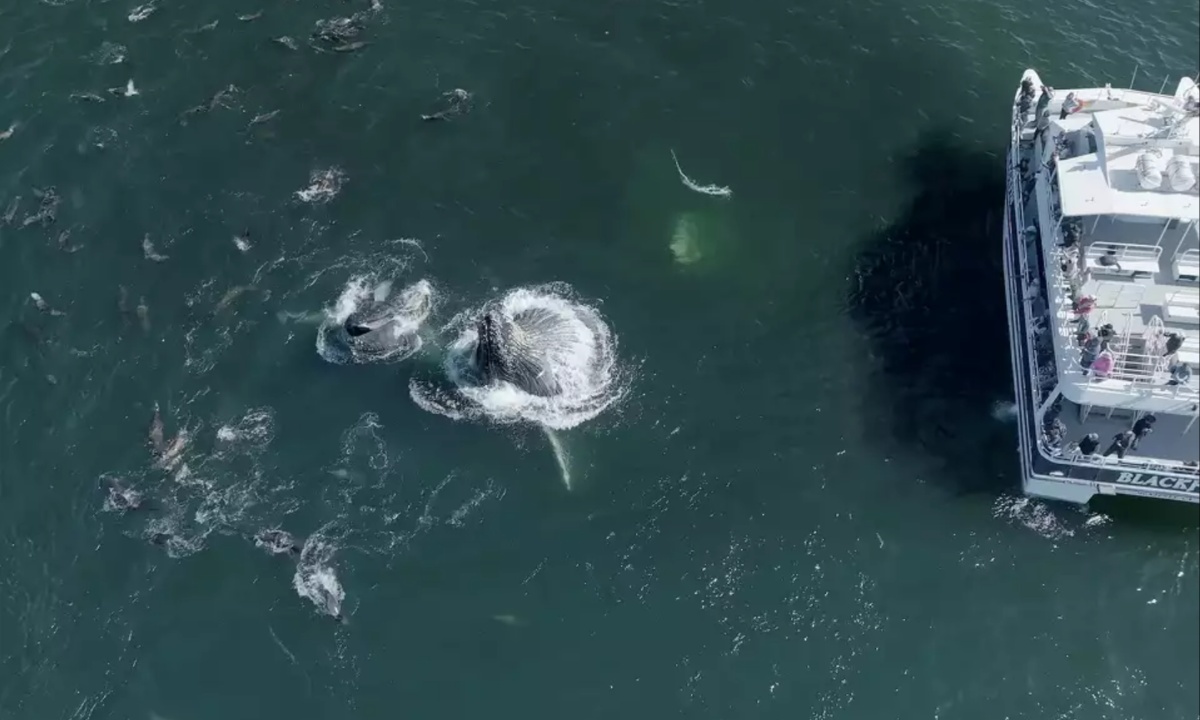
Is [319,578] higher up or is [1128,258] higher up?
[1128,258]

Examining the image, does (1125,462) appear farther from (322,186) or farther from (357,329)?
(322,186)

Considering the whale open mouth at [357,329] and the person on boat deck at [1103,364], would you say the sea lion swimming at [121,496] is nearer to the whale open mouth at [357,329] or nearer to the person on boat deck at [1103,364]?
the whale open mouth at [357,329]

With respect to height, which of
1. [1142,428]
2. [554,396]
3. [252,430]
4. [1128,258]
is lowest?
[252,430]

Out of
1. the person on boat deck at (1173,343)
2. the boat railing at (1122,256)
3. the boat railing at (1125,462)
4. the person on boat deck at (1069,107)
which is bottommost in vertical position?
the boat railing at (1125,462)

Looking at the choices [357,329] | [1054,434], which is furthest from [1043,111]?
[357,329]

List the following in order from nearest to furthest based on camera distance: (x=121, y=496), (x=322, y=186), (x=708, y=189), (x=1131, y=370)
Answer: (x=1131, y=370)
(x=121, y=496)
(x=708, y=189)
(x=322, y=186)

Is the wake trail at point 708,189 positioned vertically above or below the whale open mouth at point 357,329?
above

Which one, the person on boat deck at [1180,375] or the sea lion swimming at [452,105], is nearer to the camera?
the person on boat deck at [1180,375]

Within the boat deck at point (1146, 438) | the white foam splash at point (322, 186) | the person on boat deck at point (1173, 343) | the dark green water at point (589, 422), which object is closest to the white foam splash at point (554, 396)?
the dark green water at point (589, 422)
